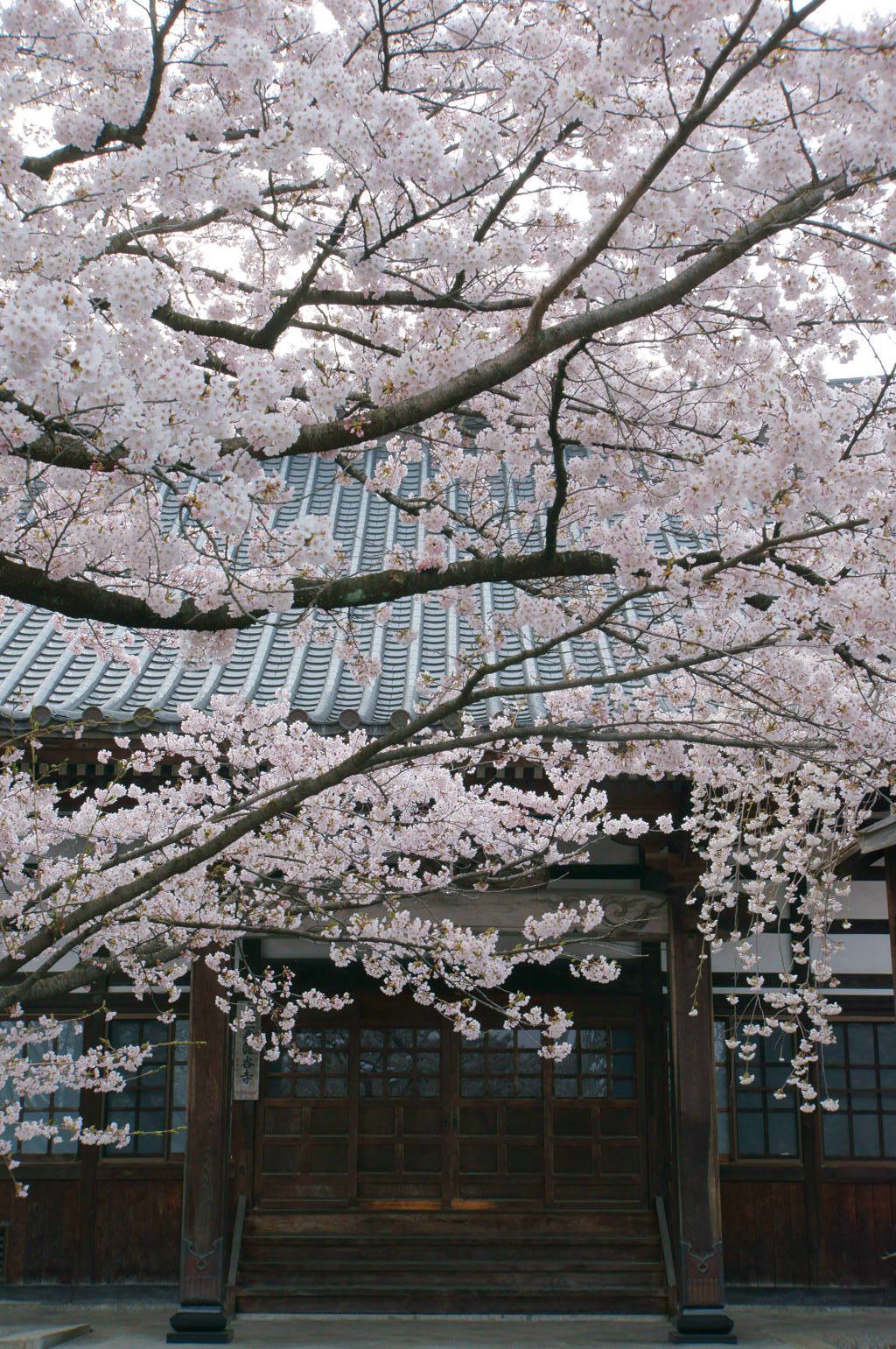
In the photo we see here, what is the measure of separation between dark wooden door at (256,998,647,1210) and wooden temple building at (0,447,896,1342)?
0.05 ft

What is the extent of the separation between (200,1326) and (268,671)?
4.12 metres

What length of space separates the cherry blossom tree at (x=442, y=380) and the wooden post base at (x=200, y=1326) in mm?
2437

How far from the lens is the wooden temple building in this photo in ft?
27.4

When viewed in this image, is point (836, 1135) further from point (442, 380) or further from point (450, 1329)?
point (442, 380)

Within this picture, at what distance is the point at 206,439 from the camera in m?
3.09

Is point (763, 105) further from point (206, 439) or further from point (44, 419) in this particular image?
point (44, 419)

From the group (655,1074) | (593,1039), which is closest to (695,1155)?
(655,1074)

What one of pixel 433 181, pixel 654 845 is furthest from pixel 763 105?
pixel 654 845

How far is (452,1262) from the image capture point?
852 centimetres

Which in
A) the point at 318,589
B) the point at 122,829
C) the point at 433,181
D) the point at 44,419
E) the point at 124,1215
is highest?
the point at 433,181

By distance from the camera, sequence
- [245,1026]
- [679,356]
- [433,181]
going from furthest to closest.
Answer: [245,1026], [679,356], [433,181]

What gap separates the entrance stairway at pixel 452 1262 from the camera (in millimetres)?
8352

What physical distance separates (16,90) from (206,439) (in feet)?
4.32

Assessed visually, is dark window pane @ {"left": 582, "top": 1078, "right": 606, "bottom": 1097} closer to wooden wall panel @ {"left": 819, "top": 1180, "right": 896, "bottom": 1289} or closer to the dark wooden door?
the dark wooden door
